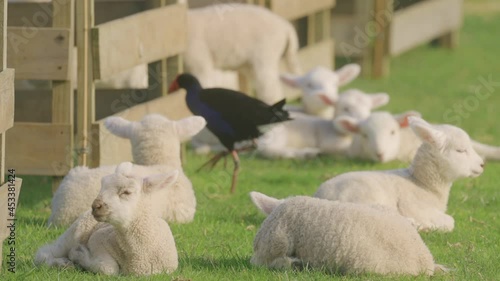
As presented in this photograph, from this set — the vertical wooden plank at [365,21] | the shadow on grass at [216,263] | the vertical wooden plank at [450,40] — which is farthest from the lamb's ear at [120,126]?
the vertical wooden plank at [450,40]

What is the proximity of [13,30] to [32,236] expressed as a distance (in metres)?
1.67

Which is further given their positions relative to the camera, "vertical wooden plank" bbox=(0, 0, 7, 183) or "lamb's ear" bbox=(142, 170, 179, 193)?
"lamb's ear" bbox=(142, 170, 179, 193)

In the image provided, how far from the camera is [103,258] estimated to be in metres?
5.73

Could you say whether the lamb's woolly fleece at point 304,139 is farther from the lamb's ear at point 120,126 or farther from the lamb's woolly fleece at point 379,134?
the lamb's ear at point 120,126

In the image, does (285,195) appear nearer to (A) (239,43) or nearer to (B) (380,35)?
(A) (239,43)

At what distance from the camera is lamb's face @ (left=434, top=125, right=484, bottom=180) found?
7254 mm

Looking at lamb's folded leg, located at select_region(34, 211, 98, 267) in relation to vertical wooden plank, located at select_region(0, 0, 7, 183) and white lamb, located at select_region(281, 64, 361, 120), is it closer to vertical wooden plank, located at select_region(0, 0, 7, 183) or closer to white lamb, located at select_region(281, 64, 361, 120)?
→ vertical wooden plank, located at select_region(0, 0, 7, 183)

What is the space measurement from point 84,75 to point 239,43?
3509 millimetres

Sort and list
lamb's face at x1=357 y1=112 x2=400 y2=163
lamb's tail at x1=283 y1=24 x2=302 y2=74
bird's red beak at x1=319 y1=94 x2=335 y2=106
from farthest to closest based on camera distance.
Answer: lamb's tail at x1=283 y1=24 x2=302 y2=74 → bird's red beak at x1=319 y1=94 x2=335 y2=106 → lamb's face at x1=357 y1=112 x2=400 y2=163

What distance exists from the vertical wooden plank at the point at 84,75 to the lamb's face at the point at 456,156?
2353 mm

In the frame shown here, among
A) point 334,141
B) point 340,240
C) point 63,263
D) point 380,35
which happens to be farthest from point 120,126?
point 380,35

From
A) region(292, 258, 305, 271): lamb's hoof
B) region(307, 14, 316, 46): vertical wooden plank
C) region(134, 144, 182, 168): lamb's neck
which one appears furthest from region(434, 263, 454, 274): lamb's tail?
region(307, 14, 316, 46): vertical wooden plank

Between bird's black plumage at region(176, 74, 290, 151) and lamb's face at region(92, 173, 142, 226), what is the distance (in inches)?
118

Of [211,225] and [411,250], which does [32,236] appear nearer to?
[211,225]
